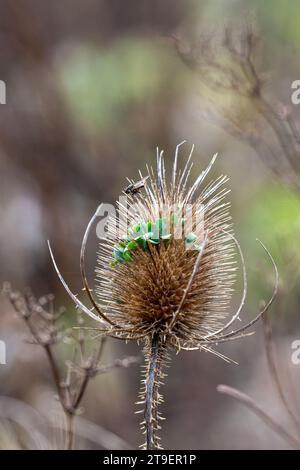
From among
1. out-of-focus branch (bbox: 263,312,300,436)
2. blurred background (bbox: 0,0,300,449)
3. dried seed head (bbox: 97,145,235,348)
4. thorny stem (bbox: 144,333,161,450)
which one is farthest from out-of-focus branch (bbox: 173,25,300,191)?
blurred background (bbox: 0,0,300,449)

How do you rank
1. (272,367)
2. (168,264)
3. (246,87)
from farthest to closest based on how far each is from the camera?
1. (246,87)
2. (272,367)
3. (168,264)

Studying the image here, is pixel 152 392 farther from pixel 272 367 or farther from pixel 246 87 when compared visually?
pixel 246 87

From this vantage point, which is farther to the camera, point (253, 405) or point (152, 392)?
point (253, 405)

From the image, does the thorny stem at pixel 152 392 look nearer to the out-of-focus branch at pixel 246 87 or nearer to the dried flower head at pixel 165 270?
the dried flower head at pixel 165 270

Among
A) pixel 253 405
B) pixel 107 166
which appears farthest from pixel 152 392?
pixel 107 166

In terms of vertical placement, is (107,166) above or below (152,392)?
above

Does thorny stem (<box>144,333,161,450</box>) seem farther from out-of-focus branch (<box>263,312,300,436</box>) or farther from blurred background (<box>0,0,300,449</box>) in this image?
blurred background (<box>0,0,300,449</box>)

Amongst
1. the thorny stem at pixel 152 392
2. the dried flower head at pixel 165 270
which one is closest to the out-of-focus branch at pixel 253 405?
the dried flower head at pixel 165 270

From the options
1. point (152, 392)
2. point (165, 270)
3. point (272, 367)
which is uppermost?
point (165, 270)
